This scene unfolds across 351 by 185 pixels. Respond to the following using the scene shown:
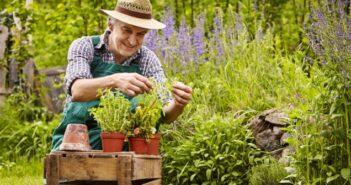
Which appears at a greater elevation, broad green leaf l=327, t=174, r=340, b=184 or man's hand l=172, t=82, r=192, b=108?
man's hand l=172, t=82, r=192, b=108

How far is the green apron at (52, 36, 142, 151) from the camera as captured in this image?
4133mm

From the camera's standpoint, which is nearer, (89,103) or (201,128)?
(89,103)

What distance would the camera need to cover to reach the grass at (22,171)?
20.0 ft

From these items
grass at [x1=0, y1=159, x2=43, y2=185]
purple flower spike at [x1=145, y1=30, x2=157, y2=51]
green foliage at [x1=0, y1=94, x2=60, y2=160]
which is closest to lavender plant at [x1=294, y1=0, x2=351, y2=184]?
purple flower spike at [x1=145, y1=30, x2=157, y2=51]

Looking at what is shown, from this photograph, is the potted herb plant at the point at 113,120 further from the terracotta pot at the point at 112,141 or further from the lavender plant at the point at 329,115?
the lavender plant at the point at 329,115

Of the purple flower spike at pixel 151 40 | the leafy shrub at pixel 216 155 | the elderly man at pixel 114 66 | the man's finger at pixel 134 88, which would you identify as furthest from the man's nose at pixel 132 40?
the purple flower spike at pixel 151 40

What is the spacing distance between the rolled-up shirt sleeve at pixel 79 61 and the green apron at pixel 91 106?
6 centimetres

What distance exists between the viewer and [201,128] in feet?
16.9

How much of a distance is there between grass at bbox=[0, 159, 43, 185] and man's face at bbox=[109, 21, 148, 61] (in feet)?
7.19

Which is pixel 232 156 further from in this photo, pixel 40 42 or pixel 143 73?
pixel 40 42

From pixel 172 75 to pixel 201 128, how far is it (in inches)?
46.8

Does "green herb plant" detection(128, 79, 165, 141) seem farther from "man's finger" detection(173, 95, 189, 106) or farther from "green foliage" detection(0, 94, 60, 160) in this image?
"green foliage" detection(0, 94, 60, 160)

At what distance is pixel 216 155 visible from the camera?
16.4 ft

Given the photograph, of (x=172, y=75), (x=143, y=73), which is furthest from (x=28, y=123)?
(x=143, y=73)
